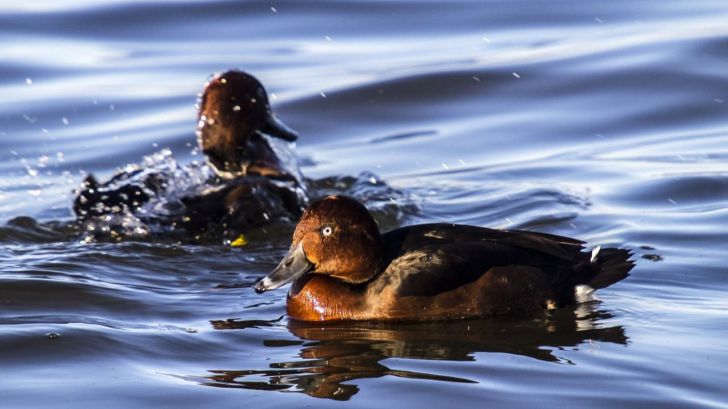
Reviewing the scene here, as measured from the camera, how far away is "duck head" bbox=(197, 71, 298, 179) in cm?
941

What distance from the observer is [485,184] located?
986cm

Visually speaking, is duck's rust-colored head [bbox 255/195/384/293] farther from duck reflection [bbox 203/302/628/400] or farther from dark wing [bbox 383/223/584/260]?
duck reflection [bbox 203/302/628/400]

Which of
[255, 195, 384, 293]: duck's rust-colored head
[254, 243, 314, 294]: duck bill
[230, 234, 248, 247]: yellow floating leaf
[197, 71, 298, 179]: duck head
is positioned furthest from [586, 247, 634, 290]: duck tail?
[197, 71, 298, 179]: duck head

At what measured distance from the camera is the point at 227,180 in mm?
8984

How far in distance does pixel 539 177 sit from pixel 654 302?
305cm

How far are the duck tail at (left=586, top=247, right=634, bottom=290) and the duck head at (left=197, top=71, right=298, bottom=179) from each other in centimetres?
292

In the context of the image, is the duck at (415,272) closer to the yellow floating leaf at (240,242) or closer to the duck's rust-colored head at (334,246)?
the duck's rust-colored head at (334,246)

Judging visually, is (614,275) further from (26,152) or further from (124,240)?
(26,152)

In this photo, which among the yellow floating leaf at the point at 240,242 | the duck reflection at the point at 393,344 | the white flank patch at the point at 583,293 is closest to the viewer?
the duck reflection at the point at 393,344

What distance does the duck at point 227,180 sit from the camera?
8586 mm

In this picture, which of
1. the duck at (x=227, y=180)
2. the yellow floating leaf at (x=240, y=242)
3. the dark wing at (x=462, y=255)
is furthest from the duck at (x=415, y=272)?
the duck at (x=227, y=180)

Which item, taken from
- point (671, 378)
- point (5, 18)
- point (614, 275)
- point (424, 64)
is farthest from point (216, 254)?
point (5, 18)

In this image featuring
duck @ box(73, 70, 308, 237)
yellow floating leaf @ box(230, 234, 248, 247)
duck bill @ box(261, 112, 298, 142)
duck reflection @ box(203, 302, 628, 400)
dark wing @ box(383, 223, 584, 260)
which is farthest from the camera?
duck bill @ box(261, 112, 298, 142)

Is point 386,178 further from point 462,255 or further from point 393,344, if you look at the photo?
point 393,344
